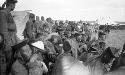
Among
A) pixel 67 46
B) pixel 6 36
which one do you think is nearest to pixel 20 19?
pixel 67 46

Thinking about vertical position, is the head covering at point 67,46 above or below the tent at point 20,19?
below

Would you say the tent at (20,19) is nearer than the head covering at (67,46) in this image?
No

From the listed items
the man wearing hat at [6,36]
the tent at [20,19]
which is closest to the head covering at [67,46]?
the man wearing hat at [6,36]

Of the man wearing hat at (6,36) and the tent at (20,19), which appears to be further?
the tent at (20,19)

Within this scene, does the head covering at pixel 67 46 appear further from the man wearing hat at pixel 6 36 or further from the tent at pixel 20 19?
the tent at pixel 20 19

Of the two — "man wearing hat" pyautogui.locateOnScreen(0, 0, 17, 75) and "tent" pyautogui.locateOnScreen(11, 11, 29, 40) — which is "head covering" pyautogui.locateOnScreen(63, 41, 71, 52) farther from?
"tent" pyautogui.locateOnScreen(11, 11, 29, 40)

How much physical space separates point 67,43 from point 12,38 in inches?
64.9

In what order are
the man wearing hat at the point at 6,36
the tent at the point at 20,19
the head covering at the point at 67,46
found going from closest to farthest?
1. the man wearing hat at the point at 6,36
2. the head covering at the point at 67,46
3. the tent at the point at 20,19

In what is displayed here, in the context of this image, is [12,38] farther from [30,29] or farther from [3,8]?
[30,29]

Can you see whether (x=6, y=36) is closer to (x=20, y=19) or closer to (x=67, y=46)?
(x=67, y=46)

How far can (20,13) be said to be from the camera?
394 inches

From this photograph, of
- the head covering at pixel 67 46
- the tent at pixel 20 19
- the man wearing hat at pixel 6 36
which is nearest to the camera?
the man wearing hat at pixel 6 36

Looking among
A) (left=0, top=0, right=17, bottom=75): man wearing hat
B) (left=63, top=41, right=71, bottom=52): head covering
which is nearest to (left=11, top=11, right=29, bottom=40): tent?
(left=63, top=41, right=71, bottom=52): head covering

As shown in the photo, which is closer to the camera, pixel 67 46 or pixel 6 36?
pixel 6 36
